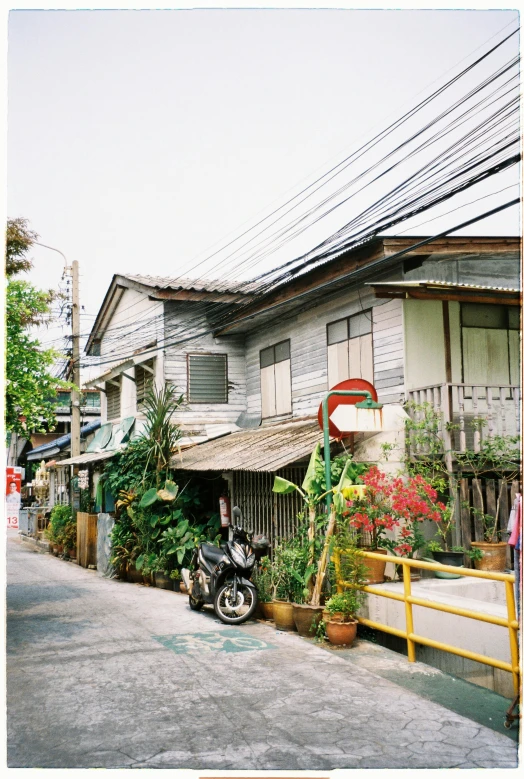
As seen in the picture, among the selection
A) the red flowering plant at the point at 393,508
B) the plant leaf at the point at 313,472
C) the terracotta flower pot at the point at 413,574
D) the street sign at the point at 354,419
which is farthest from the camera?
the terracotta flower pot at the point at 413,574

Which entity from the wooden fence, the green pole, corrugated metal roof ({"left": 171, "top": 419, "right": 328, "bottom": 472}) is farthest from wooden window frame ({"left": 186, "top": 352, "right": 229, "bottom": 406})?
the wooden fence

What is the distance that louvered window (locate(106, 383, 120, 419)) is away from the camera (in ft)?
66.4

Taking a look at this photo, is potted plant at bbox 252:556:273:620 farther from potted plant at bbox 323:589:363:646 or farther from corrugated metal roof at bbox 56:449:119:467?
corrugated metal roof at bbox 56:449:119:467

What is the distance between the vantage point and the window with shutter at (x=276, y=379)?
1477 centimetres

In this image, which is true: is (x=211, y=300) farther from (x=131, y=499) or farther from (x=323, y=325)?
(x=131, y=499)

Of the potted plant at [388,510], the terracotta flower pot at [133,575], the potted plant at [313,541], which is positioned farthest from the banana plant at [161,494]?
the potted plant at [388,510]

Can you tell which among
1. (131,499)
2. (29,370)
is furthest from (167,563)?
(29,370)

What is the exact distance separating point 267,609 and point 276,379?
6437 millimetres

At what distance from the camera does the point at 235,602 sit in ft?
31.7

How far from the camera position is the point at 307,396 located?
1385cm

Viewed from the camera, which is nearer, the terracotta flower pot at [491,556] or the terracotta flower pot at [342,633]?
the terracotta flower pot at [342,633]

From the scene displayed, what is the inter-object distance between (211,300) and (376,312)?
5.69 metres

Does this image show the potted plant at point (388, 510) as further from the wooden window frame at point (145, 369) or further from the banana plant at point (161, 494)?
the wooden window frame at point (145, 369)

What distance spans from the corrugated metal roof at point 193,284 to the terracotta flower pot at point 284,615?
8406 mm
